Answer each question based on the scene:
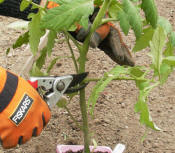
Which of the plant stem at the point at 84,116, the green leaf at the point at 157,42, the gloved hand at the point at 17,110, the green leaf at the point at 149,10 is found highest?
the green leaf at the point at 149,10

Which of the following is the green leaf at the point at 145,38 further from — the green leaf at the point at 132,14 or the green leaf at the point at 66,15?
the green leaf at the point at 66,15

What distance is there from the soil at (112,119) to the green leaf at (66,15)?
900 mm

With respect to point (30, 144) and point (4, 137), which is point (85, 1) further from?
point (30, 144)

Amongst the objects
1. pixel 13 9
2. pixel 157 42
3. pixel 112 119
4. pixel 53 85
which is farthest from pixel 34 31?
pixel 112 119

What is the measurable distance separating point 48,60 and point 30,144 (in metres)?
0.87

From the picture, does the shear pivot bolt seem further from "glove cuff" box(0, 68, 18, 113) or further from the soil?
the soil

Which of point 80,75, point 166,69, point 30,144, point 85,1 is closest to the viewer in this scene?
point 85,1

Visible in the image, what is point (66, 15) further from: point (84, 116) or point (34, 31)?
point (84, 116)

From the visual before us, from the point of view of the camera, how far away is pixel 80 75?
1.37m

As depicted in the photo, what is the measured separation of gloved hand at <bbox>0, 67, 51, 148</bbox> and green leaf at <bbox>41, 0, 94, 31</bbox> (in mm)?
256

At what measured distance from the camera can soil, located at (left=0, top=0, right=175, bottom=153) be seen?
1961 millimetres

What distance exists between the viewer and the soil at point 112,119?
6.43 feet

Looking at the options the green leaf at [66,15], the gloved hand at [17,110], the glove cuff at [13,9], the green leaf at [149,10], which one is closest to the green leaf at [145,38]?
the green leaf at [149,10]

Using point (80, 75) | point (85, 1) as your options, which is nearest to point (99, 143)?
point (80, 75)
